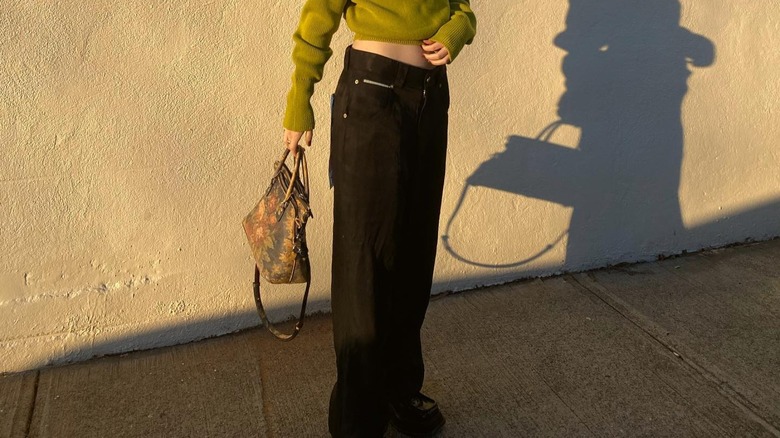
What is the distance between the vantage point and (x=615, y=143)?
3.95 m

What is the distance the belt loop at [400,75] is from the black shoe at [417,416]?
3.77 feet

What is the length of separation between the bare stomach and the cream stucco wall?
3.42 ft

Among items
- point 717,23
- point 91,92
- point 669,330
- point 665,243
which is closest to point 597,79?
point 717,23

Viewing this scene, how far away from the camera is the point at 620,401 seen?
2936 mm

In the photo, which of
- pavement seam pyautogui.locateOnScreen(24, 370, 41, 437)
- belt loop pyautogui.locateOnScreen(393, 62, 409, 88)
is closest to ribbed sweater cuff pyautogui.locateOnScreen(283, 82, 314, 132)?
belt loop pyautogui.locateOnScreen(393, 62, 409, 88)

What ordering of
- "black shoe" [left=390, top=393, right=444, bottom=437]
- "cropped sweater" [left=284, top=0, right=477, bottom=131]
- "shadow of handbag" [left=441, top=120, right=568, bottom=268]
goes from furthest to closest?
1. "shadow of handbag" [left=441, top=120, right=568, bottom=268]
2. "black shoe" [left=390, top=393, right=444, bottom=437]
3. "cropped sweater" [left=284, top=0, right=477, bottom=131]

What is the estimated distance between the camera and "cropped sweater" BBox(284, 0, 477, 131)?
2.25 metres

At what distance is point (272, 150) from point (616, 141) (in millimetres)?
1805

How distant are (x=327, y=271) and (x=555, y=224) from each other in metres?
1.22

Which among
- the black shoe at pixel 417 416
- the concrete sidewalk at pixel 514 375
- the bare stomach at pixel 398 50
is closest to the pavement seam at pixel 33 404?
the concrete sidewalk at pixel 514 375

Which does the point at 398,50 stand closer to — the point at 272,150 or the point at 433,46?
the point at 433,46

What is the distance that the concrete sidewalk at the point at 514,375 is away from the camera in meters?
2.84

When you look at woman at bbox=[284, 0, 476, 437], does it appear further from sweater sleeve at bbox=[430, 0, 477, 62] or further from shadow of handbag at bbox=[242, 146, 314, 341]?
shadow of handbag at bbox=[242, 146, 314, 341]

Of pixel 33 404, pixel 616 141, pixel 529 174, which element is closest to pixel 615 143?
pixel 616 141
